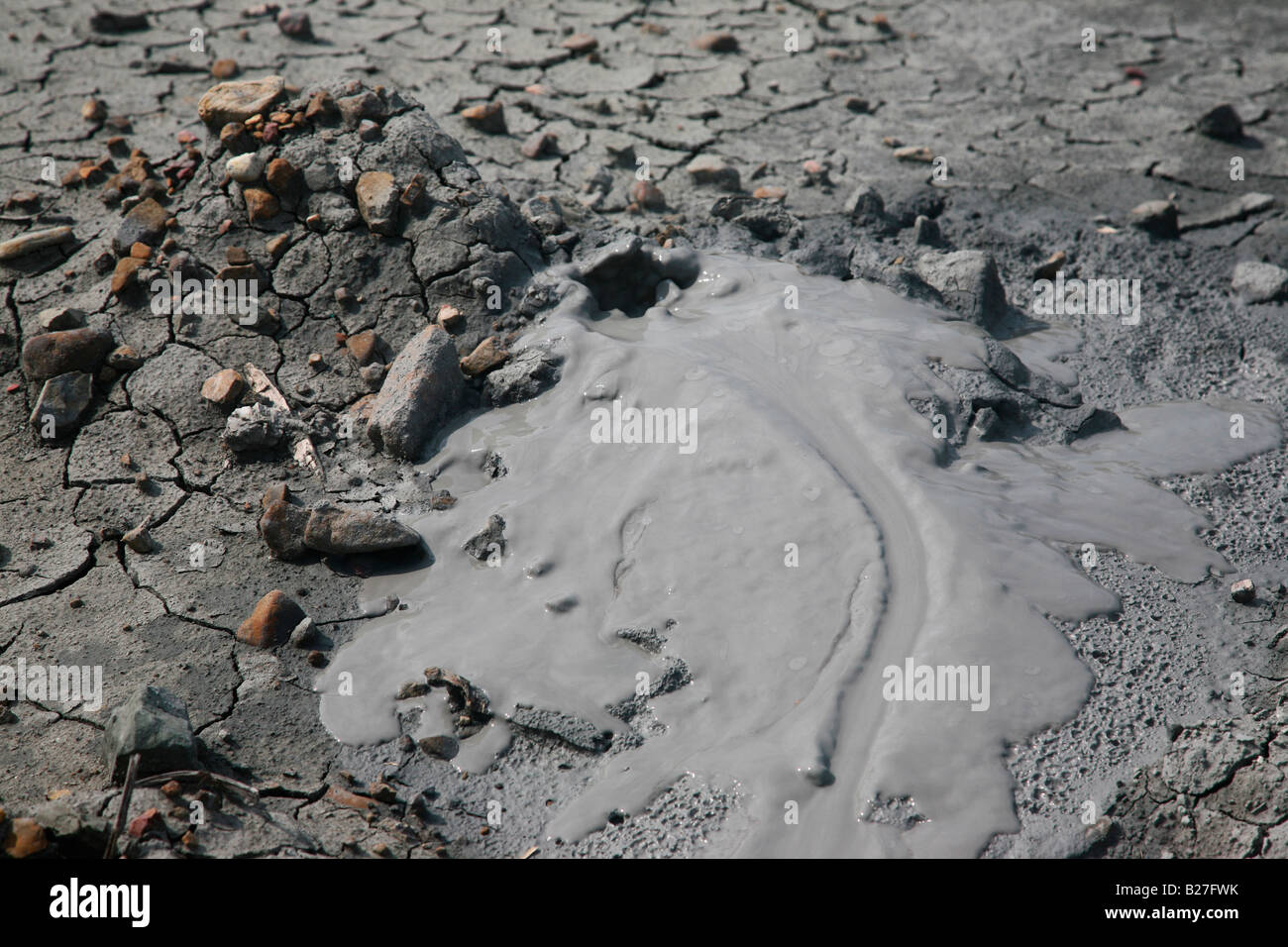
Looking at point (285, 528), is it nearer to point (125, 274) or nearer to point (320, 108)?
point (125, 274)

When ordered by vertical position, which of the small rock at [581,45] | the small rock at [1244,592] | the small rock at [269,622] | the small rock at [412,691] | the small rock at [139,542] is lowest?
the small rock at [139,542]

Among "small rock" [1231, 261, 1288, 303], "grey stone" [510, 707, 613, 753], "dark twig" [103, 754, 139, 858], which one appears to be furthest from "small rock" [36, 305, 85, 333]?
"small rock" [1231, 261, 1288, 303]

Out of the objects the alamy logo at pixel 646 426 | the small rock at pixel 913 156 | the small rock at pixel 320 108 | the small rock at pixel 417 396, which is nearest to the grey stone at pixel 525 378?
the small rock at pixel 417 396

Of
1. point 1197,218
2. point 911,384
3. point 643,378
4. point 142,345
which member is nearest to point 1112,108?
point 1197,218

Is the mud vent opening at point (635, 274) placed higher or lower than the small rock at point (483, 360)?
higher

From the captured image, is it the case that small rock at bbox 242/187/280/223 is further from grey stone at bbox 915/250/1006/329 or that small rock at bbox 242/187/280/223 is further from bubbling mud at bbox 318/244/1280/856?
grey stone at bbox 915/250/1006/329

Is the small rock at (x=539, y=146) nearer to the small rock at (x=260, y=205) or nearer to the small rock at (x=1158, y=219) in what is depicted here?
the small rock at (x=260, y=205)
